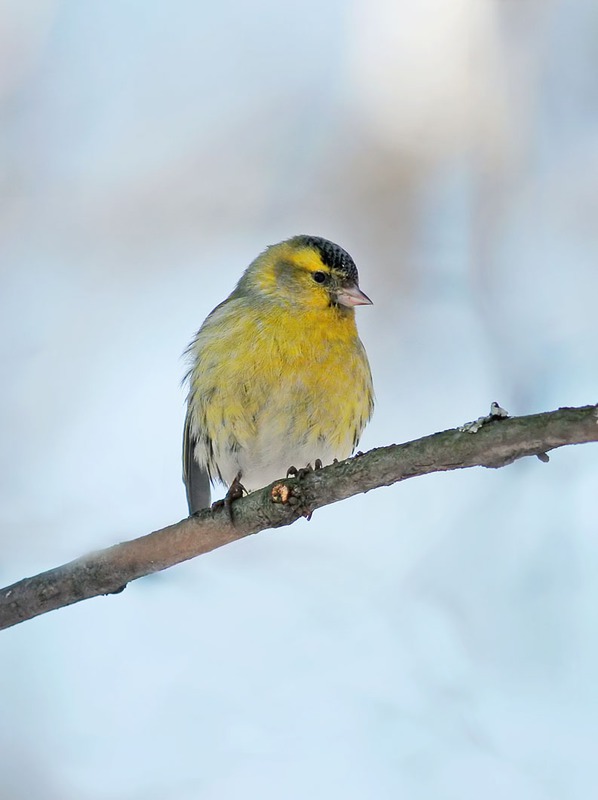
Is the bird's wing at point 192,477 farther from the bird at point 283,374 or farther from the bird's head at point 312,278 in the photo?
the bird's head at point 312,278

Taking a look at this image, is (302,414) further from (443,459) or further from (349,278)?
(443,459)

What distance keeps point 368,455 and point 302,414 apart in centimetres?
131

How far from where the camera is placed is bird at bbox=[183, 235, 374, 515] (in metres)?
3.74

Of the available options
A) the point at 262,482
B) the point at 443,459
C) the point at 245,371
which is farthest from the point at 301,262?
the point at 443,459

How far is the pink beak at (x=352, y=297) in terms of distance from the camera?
13.1 feet

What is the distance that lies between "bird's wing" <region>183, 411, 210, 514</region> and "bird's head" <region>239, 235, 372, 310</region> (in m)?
0.68

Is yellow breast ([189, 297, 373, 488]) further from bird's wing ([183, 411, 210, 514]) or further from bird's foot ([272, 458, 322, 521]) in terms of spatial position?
bird's foot ([272, 458, 322, 521])

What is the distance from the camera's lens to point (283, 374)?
3.71 metres

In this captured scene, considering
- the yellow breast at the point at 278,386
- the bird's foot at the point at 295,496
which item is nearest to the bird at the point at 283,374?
the yellow breast at the point at 278,386

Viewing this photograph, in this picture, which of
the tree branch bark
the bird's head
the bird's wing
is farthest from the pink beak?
the tree branch bark

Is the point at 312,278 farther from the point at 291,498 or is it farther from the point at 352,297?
the point at 291,498

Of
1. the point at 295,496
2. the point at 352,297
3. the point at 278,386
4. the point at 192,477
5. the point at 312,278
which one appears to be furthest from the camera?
the point at 192,477

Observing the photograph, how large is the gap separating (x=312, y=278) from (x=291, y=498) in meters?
1.61

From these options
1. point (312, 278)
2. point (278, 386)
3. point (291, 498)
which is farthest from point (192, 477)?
point (291, 498)
